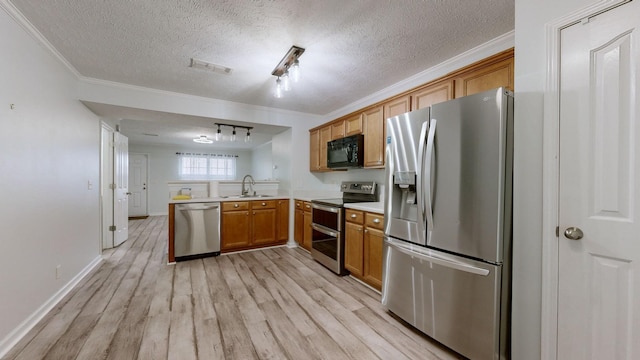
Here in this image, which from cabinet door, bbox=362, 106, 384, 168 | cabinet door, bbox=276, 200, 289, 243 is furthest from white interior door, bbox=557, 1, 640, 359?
cabinet door, bbox=276, 200, 289, 243

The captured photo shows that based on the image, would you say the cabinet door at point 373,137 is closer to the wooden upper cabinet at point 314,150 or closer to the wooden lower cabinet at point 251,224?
the wooden upper cabinet at point 314,150

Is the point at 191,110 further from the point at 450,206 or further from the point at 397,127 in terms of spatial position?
the point at 450,206

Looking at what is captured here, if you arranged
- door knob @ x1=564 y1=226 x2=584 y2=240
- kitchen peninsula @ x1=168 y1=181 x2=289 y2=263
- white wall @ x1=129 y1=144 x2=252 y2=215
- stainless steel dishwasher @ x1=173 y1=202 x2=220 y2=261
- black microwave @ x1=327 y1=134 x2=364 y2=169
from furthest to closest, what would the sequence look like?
white wall @ x1=129 y1=144 x2=252 y2=215, kitchen peninsula @ x1=168 y1=181 x2=289 y2=263, stainless steel dishwasher @ x1=173 y1=202 x2=220 y2=261, black microwave @ x1=327 y1=134 x2=364 y2=169, door knob @ x1=564 y1=226 x2=584 y2=240

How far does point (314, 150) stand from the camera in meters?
4.32

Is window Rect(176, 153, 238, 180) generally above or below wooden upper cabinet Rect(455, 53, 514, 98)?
below

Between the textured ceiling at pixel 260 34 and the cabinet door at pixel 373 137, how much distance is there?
43 centimetres

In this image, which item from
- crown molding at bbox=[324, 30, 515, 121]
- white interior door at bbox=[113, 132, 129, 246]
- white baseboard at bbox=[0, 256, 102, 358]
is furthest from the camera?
white interior door at bbox=[113, 132, 129, 246]

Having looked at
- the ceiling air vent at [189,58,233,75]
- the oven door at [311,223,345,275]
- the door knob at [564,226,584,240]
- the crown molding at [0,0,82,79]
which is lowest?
the oven door at [311,223,345,275]

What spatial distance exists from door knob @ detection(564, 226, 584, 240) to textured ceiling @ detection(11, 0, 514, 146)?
60.6 inches

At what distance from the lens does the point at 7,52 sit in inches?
66.2

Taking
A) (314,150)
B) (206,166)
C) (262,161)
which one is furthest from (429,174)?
(206,166)

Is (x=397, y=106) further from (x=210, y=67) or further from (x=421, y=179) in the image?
(x=210, y=67)

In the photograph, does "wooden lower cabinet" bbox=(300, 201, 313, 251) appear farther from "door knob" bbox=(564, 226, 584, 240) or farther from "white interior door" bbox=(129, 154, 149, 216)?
"white interior door" bbox=(129, 154, 149, 216)

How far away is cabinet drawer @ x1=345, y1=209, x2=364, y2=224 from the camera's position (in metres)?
2.69
